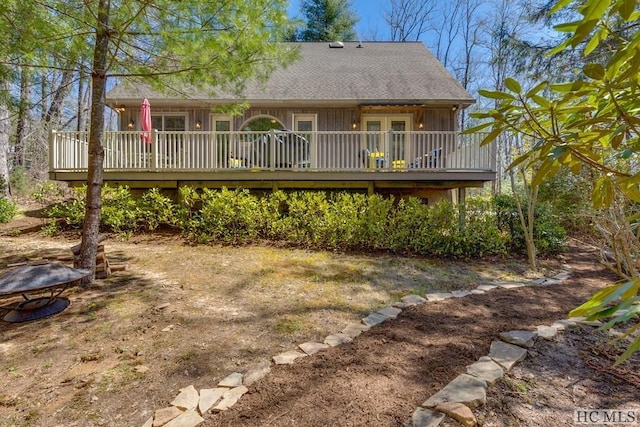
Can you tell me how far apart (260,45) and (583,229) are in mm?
8309

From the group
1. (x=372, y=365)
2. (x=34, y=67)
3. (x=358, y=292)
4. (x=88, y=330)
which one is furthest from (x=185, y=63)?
(x=372, y=365)

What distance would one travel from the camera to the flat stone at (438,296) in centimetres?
423

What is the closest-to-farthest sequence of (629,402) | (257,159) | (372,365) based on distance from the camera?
1. (629,402)
2. (372,365)
3. (257,159)

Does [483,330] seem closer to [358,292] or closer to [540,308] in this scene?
[540,308]

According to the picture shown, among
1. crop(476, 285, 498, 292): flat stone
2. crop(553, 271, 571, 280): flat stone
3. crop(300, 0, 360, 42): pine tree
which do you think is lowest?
crop(476, 285, 498, 292): flat stone

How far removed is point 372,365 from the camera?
2.53 m

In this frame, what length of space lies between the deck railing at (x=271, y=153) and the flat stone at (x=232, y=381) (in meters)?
6.10

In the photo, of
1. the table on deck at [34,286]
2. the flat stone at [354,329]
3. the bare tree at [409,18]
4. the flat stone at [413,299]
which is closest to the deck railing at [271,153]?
the flat stone at [413,299]

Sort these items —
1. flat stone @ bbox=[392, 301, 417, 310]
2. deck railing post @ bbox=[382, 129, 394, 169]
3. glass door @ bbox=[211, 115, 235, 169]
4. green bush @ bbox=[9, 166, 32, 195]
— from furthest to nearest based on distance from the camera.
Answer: green bush @ bbox=[9, 166, 32, 195] → glass door @ bbox=[211, 115, 235, 169] → deck railing post @ bbox=[382, 129, 394, 169] → flat stone @ bbox=[392, 301, 417, 310]

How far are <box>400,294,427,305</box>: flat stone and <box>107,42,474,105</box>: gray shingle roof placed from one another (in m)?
6.51

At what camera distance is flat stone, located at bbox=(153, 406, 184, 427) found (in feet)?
6.40

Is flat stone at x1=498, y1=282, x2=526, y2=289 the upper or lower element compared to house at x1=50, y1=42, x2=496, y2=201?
lower

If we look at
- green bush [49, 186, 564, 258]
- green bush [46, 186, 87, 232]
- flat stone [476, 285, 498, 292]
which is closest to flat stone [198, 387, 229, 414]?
flat stone [476, 285, 498, 292]

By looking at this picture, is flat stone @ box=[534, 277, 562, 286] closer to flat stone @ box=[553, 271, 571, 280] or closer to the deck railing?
flat stone @ box=[553, 271, 571, 280]
